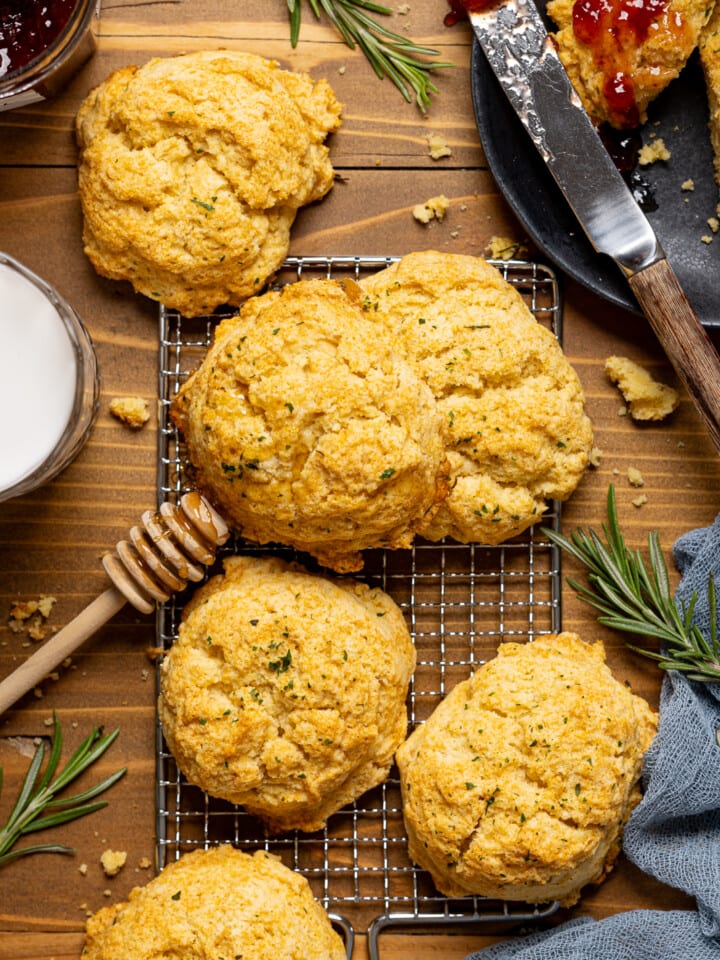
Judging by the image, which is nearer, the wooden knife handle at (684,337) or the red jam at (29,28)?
the red jam at (29,28)

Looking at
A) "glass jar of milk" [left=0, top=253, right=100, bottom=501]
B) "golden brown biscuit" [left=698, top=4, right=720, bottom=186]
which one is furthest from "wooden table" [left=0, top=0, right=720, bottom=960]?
"golden brown biscuit" [left=698, top=4, right=720, bottom=186]

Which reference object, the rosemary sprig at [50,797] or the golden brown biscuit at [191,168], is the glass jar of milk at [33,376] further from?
the rosemary sprig at [50,797]

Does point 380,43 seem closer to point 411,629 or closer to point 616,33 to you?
point 616,33

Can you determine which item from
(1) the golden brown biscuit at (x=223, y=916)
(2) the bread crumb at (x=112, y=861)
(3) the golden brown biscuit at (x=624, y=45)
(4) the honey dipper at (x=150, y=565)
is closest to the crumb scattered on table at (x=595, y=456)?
(3) the golden brown biscuit at (x=624, y=45)

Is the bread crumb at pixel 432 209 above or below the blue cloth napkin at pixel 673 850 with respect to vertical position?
above

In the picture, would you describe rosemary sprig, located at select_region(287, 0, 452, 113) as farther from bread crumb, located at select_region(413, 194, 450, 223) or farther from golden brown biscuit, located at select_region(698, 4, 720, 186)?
golden brown biscuit, located at select_region(698, 4, 720, 186)

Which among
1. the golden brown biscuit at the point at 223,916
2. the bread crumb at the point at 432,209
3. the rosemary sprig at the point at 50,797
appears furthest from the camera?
the bread crumb at the point at 432,209
